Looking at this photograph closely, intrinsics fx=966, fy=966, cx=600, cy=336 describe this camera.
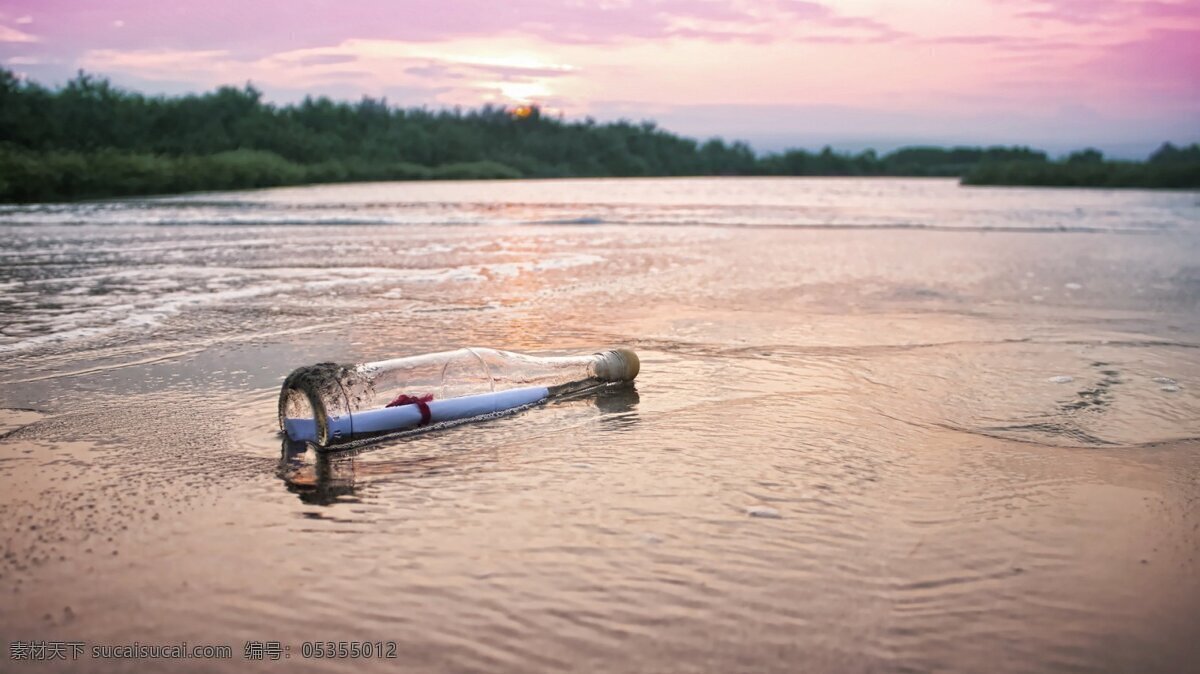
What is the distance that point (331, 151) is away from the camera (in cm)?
7000

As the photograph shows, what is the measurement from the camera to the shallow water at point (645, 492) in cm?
215

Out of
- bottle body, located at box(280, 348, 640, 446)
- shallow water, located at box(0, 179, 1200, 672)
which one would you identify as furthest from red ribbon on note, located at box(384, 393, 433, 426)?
shallow water, located at box(0, 179, 1200, 672)

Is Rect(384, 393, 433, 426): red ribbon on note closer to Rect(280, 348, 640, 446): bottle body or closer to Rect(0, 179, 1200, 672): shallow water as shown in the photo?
Rect(280, 348, 640, 446): bottle body

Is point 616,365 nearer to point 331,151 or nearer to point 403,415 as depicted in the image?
point 403,415

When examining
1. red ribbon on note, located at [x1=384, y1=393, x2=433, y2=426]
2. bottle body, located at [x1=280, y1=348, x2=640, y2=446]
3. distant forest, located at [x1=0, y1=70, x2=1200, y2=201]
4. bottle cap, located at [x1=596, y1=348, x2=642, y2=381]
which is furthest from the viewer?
distant forest, located at [x1=0, y1=70, x2=1200, y2=201]

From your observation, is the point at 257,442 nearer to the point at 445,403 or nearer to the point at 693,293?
the point at 445,403

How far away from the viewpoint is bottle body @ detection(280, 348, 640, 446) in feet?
11.6

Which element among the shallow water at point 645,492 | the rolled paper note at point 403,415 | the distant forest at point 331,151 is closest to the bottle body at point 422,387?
the rolled paper note at point 403,415

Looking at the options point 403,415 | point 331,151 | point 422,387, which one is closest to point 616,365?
point 422,387

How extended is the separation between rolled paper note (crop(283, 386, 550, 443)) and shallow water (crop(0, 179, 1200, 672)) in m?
0.11

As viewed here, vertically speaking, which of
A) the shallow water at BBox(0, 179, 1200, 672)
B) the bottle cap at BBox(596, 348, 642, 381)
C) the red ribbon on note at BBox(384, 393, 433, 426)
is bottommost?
the shallow water at BBox(0, 179, 1200, 672)

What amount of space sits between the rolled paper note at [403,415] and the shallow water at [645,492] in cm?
11

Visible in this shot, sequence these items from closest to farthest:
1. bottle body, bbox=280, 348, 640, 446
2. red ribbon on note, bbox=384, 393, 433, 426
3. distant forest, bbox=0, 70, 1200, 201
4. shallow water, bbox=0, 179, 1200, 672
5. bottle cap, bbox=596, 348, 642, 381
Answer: shallow water, bbox=0, 179, 1200, 672 < bottle body, bbox=280, 348, 640, 446 < red ribbon on note, bbox=384, 393, 433, 426 < bottle cap, bbox=596, 348, 642, 381 < distant forest, bbox=0, 70, 1200, 201

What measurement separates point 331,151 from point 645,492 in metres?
71.1
